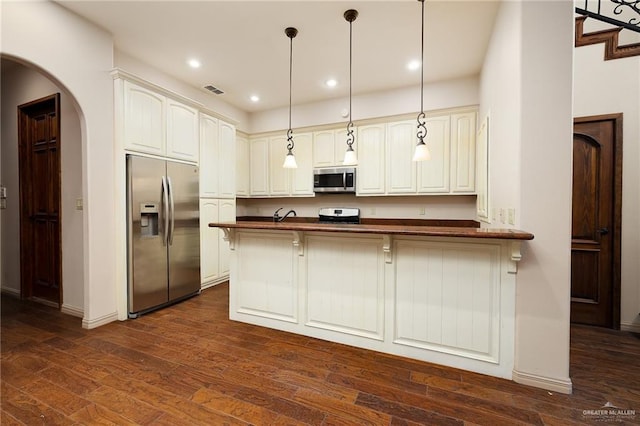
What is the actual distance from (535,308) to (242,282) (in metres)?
2.43

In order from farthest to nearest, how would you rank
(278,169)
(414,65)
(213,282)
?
(278,169), (213,282), (414,65)

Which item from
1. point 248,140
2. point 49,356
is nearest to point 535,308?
point 49,356

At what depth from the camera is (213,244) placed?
4055mm

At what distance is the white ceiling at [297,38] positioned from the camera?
2537 millimetres

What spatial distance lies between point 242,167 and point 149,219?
2292 mm

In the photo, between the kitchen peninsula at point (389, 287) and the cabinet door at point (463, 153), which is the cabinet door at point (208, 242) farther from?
the cabinet door at point (463, 153)

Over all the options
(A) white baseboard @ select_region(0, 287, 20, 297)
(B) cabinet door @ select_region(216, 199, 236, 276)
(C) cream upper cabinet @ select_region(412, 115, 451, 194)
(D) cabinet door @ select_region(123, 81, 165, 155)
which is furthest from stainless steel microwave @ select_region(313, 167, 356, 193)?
(A) white baseboard @ select_region(0, 287, 20, 297)

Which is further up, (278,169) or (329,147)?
(329,147)

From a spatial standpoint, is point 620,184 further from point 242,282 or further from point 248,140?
point 248,140

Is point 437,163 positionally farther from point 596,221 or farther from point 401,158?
point 596,221

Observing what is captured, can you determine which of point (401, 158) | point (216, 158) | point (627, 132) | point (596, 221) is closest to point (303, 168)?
point (216, 158)

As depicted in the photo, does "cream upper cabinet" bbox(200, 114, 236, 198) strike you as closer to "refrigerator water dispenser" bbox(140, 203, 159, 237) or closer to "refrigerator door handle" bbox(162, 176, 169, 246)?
"refrigerator door handle" bbox(162, 176, 169, 246)

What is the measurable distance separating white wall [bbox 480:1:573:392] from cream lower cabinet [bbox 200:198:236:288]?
3.59m

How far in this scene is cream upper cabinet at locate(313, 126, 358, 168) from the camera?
460 centimetres
